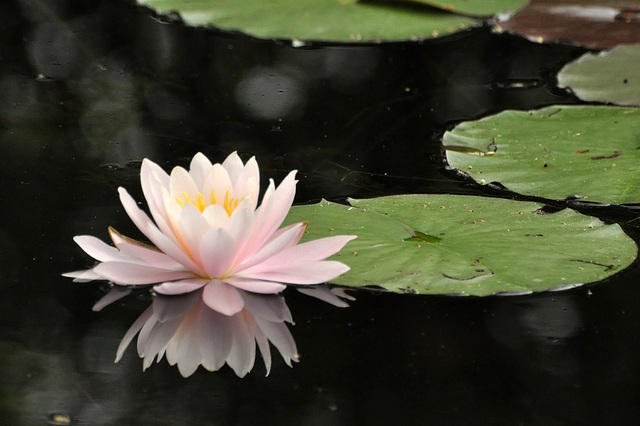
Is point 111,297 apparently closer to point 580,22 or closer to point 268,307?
point 268,307

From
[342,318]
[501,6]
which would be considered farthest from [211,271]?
[501,6]

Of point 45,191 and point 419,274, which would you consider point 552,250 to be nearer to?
point 419,274

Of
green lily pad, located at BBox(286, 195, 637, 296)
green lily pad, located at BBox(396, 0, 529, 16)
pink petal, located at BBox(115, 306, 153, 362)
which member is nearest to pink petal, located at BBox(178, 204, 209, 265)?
pink petal, located at BBox(115, 306, 153, 362)

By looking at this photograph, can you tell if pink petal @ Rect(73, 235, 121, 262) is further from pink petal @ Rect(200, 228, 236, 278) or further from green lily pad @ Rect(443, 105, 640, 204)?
green lily pad @ Rect(443, 105, 640, 204)

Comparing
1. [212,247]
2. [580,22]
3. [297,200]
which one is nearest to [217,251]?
[212,247]

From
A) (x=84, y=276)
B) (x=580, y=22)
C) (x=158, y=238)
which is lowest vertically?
(x=84, y=276)

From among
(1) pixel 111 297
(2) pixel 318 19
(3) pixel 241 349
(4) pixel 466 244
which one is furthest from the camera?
(2) pixel 318 19

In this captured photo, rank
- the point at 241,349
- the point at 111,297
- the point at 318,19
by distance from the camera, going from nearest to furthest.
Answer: the point at 241,349 < the point at 111,297 < the point at 318,19
